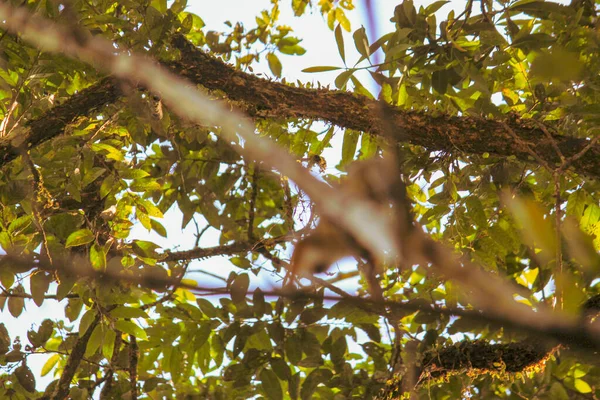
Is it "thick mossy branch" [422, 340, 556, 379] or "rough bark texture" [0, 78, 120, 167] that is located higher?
"rough bark texture" [0, 78, 120, 167]

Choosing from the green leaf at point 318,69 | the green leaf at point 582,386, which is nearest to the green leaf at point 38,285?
the green leaf at point 318,69

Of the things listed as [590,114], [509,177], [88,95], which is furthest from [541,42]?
[88,95]

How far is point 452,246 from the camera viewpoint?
130cm

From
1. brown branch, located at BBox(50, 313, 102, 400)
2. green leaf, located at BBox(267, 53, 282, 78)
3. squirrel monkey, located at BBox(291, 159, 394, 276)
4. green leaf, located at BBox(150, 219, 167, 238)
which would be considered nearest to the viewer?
squirrel monkey, located at BBox(291, 159, 394, 276)

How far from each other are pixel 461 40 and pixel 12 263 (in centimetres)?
112

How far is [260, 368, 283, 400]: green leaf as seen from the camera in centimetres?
137

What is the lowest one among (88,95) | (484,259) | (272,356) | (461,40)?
(272,356)

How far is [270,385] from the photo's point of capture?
138 centimetres

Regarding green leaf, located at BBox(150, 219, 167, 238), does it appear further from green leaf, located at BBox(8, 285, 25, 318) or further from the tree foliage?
green leaf, located at BBox(8, 285, 25, 318)

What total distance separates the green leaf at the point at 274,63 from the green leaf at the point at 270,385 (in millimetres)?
959

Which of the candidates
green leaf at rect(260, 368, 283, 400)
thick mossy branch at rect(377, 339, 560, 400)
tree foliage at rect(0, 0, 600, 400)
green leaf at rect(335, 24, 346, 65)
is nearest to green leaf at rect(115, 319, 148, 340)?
tree foliage at rect(0, 0, 600, 400)

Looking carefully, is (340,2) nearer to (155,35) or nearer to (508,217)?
(155,35)

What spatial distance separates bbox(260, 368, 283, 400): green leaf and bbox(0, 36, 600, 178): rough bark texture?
1.98 feet

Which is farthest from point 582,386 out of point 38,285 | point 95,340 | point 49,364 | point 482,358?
point 49,364
